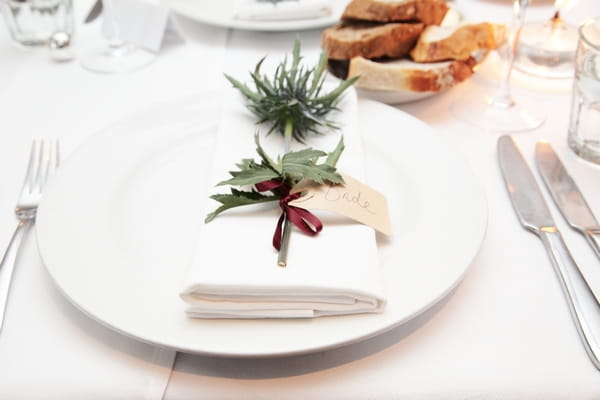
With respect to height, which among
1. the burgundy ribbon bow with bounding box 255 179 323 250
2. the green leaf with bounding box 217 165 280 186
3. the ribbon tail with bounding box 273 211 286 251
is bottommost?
the ribbon tail with bounding box 273 211 286 251

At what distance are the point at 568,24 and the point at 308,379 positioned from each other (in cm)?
104

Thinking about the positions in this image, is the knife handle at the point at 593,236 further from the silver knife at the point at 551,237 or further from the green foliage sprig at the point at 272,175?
the green foliage sprig at the point at 272,175

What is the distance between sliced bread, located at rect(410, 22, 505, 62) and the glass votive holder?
809 mm

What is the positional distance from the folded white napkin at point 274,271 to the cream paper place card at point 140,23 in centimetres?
73

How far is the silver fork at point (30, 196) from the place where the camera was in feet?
2.70

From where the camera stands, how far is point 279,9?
1419mm

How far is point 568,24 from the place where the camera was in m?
1.36

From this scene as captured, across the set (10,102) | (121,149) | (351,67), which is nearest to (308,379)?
(121,149)

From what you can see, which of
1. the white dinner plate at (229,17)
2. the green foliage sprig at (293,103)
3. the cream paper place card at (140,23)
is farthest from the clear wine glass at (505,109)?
the cream paper place card at (140,23)

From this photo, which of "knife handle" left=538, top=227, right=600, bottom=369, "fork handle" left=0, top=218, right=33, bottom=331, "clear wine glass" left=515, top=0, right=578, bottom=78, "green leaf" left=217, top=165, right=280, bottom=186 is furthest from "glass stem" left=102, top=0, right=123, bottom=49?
"knife handle" left=538, top=227, right=600, bottom=369

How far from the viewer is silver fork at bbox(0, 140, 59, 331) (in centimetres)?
82

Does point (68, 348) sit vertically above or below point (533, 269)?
below

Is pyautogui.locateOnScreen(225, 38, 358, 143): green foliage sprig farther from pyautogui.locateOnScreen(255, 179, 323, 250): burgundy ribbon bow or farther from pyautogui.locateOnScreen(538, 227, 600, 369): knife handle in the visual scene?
pyautogui.locateOnScreen(538, 227, 600, 369): knife handle

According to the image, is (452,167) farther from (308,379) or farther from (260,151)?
(308,379)
